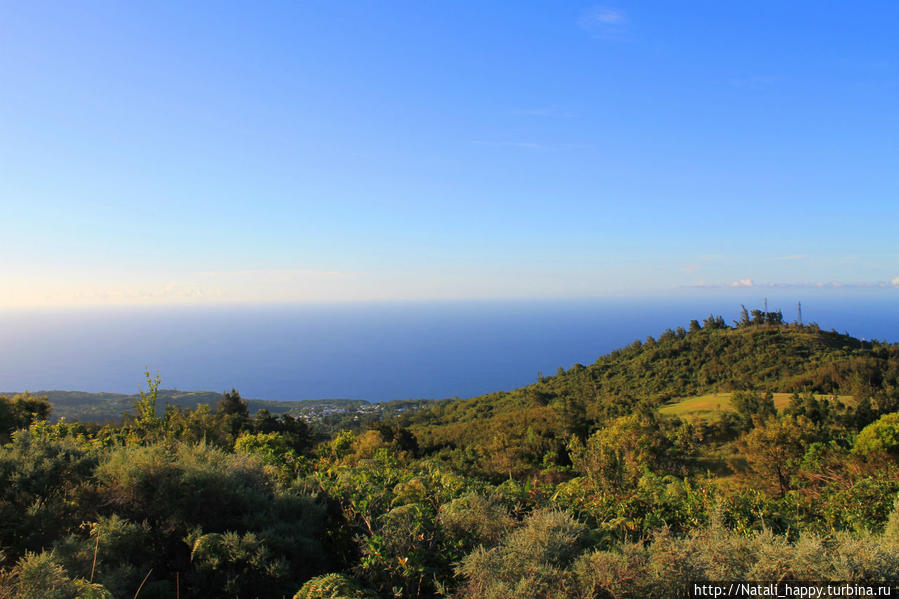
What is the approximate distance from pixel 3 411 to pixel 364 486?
20844 mm

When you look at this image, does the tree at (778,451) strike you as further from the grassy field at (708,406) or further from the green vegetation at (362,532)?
the grassy field at (708,406)

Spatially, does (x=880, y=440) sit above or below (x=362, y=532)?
below

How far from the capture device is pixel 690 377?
151 feet

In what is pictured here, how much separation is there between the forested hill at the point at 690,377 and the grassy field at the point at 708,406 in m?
1.41

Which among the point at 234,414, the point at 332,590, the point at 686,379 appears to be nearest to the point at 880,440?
the point at 332,590

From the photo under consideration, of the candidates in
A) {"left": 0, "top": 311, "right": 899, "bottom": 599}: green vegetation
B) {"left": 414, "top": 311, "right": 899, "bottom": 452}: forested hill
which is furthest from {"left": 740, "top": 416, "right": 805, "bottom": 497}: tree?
{"left": 414, "top": 311, "right": 899, "bottom": 452}: forested hill

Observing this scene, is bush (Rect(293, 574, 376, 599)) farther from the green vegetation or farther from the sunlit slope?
the sunlit slope

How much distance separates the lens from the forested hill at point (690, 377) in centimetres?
3084

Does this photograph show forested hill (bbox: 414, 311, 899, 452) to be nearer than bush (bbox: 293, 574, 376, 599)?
No

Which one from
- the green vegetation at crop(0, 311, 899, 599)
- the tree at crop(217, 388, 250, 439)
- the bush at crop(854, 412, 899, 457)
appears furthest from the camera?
the tree at crop(217, 388, 250, 439)

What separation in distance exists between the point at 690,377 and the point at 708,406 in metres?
15.6

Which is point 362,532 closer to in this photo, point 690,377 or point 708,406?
point 708,406

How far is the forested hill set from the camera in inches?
1214

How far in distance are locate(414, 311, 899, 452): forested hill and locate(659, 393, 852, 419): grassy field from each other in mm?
1414
